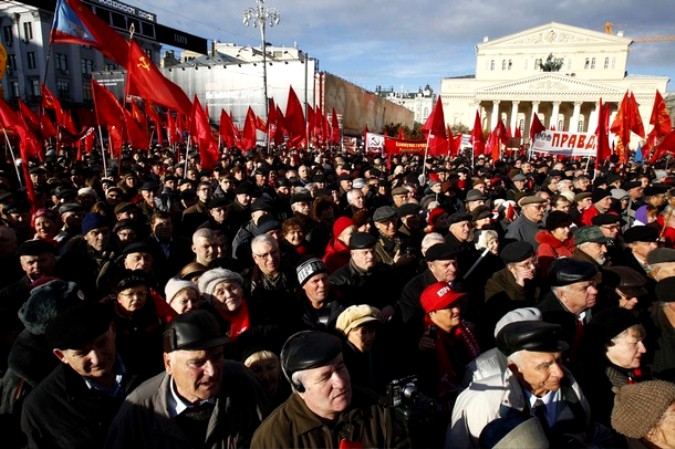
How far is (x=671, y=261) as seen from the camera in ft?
12.2

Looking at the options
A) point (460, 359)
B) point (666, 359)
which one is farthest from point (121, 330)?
point (666, 359)

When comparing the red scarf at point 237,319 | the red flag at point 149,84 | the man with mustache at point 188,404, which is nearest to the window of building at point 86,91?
the red flag at point 149,84

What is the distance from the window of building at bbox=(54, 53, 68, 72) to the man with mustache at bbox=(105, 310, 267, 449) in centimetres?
4999

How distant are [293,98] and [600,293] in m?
10.7

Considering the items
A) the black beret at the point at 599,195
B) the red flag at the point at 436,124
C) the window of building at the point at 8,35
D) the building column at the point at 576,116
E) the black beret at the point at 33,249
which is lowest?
the black beret at the point at 33,249

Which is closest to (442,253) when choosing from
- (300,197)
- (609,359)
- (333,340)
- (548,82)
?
(609,359)

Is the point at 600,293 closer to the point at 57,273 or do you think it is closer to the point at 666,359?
the point at 666,359

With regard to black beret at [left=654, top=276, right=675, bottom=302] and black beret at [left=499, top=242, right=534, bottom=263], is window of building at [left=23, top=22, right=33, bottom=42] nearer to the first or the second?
black beret at [left=499, top=242, right=534, bottom=263]

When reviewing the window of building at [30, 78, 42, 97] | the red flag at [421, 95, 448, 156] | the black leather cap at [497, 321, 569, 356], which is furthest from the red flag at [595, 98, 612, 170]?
the window of building at [30, 78, 42, 97]

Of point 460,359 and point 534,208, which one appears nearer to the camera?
point 460,359

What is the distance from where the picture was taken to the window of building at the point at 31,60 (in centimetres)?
4175

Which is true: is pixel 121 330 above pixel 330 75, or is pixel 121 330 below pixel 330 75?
below

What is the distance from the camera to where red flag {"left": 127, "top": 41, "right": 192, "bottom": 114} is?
664 cm

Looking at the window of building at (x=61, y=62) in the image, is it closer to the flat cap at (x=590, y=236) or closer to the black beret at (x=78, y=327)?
the black beret at (x=78, y=327)
